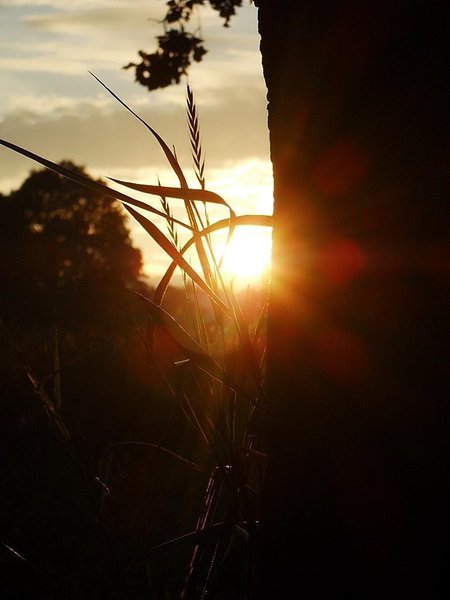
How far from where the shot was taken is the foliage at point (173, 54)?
516 cm

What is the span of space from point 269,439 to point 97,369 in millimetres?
A: 5041

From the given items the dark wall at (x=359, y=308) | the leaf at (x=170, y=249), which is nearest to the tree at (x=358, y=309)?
the dark wall at (x=359, y=308)

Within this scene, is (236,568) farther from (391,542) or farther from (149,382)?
(149,382)

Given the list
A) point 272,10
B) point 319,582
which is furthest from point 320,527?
point 272,10

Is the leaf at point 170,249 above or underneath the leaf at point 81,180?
underneath

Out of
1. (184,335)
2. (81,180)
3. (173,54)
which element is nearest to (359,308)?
Answer: (184,335)

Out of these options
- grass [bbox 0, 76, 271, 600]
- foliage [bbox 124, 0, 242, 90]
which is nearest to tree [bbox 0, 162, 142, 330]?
foliage [bbox 124, 0, 242, 90]

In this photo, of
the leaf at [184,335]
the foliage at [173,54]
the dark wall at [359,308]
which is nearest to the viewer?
the dark wall at [359,308]

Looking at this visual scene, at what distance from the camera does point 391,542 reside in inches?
25.3

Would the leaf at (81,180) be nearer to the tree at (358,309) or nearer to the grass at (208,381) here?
the grass at (208,381)

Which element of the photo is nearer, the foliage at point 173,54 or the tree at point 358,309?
the tree at point 358,309

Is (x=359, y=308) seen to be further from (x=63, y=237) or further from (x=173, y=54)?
(x=63, y=237)

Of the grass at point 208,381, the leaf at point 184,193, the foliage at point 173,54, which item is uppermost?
the foliage at point 173,54

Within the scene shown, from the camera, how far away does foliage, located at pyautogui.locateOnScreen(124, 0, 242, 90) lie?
203 inches
